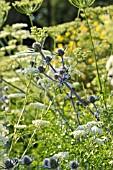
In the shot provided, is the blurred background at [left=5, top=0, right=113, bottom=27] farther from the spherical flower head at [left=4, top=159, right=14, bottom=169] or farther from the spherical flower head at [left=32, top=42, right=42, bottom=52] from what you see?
the spherical flower head at [left=4, top=159, right=14, bottom=169]

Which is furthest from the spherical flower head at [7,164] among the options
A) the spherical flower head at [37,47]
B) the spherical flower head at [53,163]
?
the spherical flower head at [37,47]

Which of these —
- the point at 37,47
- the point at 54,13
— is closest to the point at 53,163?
the point at 37,47

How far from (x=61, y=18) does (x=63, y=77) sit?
57.6 ft

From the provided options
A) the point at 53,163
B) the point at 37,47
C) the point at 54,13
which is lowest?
the point at 53,163

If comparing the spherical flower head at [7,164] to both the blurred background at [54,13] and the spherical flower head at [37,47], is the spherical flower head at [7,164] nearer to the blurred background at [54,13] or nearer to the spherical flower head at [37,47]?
the spherical flower head at [37,47]

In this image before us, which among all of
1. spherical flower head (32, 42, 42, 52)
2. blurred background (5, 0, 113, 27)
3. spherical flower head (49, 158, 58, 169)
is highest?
blurred background (5, 0, 113, 27)

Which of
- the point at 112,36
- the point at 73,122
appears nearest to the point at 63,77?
the point at 73,122

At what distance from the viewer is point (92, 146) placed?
3457mm

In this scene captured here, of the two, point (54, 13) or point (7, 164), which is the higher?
point (54, 13)

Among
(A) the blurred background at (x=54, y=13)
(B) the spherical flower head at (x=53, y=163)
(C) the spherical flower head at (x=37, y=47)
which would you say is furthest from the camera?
(A) the blurred background at (x=54, y=13)

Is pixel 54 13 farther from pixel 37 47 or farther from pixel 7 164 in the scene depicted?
pixel 7 164

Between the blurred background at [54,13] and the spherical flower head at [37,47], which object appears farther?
the blurred background at [54,13]

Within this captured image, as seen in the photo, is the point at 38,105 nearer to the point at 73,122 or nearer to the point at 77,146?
the point at 77,146

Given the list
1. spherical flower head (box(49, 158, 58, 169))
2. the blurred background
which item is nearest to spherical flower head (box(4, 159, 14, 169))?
spherical flower head (box(49, 158, 58, 169))
